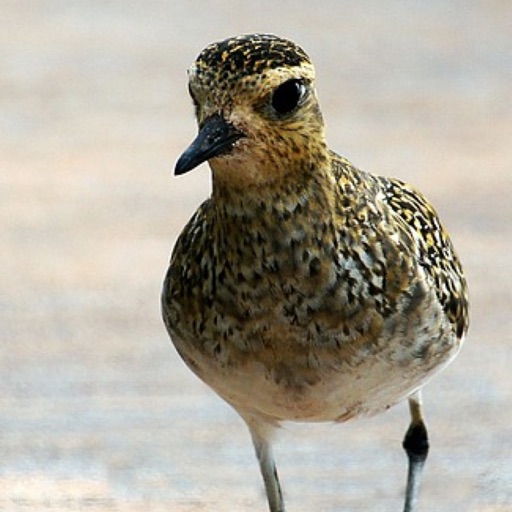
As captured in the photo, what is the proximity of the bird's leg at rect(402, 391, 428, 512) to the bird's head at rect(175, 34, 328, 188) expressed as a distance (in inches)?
80.7

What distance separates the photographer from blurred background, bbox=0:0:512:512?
8406 millimetres

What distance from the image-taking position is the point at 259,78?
6027 mm

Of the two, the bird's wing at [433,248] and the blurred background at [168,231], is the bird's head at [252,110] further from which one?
the blurred background at [168,231]

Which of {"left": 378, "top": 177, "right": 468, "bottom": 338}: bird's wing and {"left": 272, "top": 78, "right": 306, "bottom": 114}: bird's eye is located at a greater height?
{"left": 272, "top": 78, "right": 306, "bottom": 114}: bird's eye

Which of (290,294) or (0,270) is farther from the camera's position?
(0,270)

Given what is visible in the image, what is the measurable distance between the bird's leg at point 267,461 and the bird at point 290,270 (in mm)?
203

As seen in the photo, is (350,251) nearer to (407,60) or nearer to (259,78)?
(259,78)

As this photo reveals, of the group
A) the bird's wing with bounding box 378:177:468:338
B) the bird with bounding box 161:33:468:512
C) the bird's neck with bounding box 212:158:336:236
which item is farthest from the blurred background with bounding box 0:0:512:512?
the bird's neck with bounding box 212:158:336:236

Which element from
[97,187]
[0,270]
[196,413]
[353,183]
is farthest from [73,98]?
[353,183]

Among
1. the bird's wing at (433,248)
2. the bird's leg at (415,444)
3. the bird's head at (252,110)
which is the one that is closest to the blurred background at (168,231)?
the bird's leg at (415,444)

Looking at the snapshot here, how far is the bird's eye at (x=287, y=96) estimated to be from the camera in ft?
20.0

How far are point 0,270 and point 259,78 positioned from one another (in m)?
5.39

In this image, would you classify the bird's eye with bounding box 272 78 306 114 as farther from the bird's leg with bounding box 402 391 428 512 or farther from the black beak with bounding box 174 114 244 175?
the bird's leg with bounding box 402 391 428 512

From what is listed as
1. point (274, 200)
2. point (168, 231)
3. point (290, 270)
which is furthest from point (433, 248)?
point (168, 231)
